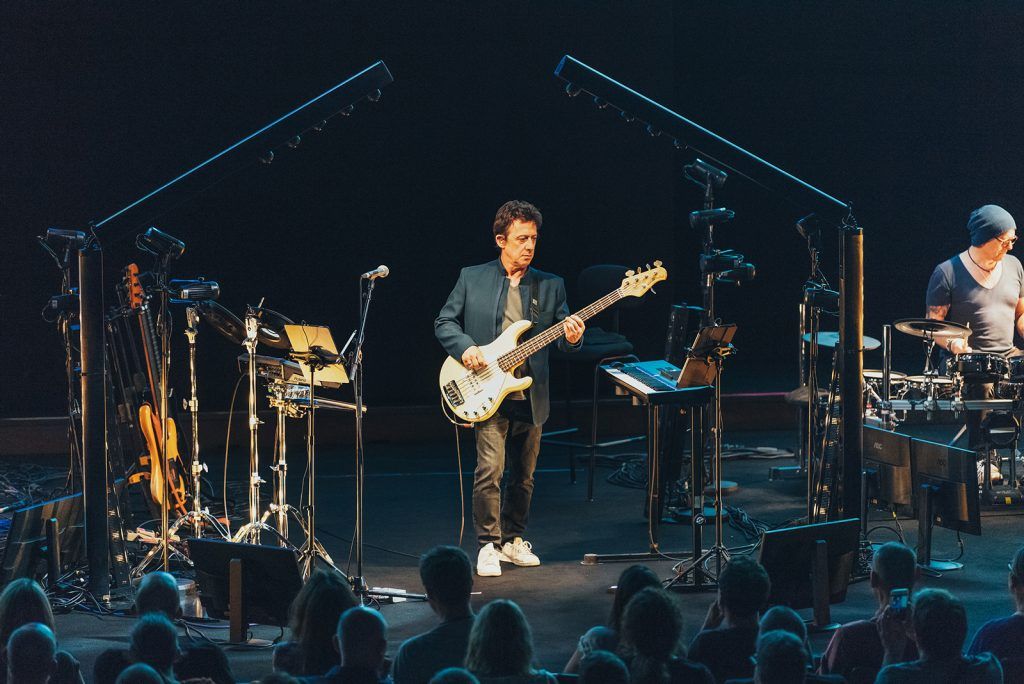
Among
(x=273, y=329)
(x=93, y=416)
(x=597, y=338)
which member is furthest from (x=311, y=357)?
(x=597, y=338)

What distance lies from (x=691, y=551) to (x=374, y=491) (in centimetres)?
288

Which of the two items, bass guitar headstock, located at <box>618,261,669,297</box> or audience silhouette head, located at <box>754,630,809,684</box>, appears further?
bass guitar headstock, located at <box>618,261,669,297</box>

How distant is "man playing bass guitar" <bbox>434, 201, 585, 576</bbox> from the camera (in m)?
6.63

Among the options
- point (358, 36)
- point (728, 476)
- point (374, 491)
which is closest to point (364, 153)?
point (358, 36)

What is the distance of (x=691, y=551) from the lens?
7055mm

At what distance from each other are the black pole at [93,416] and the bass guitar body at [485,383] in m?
1.78

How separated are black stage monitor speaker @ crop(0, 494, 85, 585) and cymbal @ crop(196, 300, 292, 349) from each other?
119cm

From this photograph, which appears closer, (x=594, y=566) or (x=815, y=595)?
(x=815, y=595)

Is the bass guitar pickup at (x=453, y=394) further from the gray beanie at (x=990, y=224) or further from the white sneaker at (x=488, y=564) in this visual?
the gray beanie at (x=990, y=224)

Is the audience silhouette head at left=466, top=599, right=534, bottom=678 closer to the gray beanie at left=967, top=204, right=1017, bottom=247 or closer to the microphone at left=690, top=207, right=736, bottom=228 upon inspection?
the microphone at left=690, top=207, right=736, bottom=228

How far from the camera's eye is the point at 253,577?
4.95 m

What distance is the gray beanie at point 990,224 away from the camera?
25.7 feet

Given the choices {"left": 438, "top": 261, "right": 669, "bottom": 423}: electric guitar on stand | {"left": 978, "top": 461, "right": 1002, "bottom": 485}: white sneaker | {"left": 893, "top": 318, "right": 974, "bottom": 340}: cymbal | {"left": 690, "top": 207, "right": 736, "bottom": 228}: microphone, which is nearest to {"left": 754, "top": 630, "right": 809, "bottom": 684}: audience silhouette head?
{"left": 438, "top": 261, "right": 669, "bottom": 423}: electric guitar on stand

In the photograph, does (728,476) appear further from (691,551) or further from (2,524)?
(2,524)
